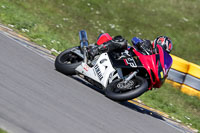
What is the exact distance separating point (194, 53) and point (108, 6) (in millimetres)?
4191

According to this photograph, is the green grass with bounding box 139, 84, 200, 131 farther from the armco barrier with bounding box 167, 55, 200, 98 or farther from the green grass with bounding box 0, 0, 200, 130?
the armco barrier with bounding box 167, 55, 200, 98

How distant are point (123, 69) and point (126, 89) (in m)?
0.54

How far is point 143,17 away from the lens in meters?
15.9

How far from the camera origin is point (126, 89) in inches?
250

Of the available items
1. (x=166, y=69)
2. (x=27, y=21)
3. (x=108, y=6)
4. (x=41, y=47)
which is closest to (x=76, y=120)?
(x=166, y=69)

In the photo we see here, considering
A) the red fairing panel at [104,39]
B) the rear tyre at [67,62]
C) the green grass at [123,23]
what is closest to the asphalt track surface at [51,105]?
the rear tyre at [67,62]

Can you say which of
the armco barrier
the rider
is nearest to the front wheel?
the rider

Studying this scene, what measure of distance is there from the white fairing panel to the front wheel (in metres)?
0.27

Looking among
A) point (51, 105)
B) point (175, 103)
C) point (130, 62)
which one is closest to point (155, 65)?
point (130, 62)

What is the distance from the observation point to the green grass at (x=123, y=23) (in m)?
9.49

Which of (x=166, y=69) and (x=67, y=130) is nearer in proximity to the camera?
(x=67, y=130)

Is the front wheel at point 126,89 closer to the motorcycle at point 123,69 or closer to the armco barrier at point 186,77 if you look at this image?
the motorcycle at point 123,69

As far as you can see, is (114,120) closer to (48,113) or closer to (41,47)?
(48,113)

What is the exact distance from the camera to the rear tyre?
725 cm
